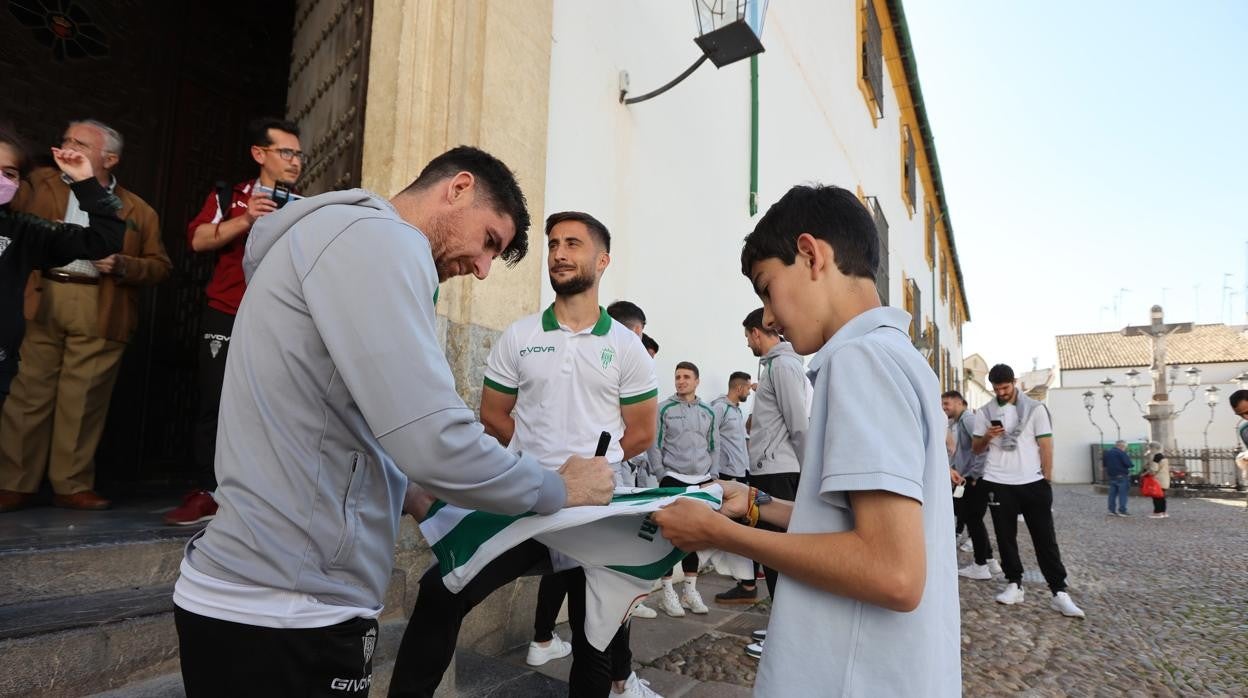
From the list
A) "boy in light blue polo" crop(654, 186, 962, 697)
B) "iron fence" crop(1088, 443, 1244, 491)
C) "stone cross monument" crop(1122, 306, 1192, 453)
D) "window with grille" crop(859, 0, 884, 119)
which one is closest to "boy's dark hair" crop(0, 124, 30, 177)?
"boy in light blue polo" crop(654, 186, 962, 697)

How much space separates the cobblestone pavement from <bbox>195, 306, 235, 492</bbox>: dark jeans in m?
2.37

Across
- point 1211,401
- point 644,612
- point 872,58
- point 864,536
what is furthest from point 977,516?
point 1211,401

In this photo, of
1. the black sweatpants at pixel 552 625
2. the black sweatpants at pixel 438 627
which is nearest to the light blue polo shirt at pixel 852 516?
the black sweatpants at pixel 438 627

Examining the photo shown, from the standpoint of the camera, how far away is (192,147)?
4.95 meters

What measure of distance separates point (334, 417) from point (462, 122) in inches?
111

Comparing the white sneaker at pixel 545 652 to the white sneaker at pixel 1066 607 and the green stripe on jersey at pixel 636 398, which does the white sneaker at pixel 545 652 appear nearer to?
the green stripe on jersey at pixel 636 398

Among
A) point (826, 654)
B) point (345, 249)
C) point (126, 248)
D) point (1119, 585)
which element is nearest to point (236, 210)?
point (126, 248)

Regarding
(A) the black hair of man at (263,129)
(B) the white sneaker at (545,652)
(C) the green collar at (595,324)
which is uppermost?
(A) the black hair of man at (263,129)

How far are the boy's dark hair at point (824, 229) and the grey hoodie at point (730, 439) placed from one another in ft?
16.9

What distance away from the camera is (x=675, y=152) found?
614cm

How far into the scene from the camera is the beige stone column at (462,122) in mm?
3529

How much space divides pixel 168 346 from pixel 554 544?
165 inches

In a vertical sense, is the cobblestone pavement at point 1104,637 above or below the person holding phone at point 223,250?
below

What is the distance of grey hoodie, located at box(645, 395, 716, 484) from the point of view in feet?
19.2
